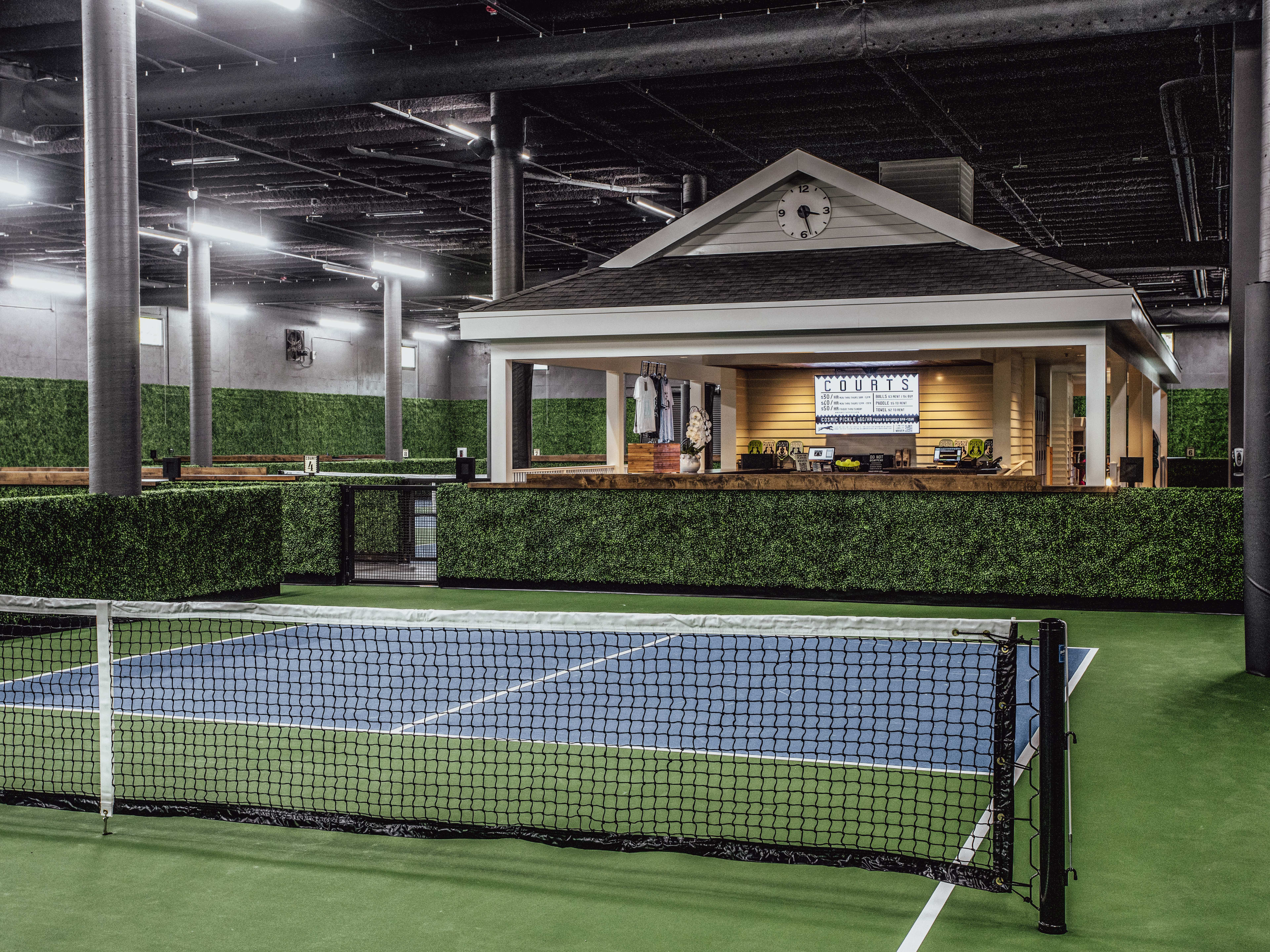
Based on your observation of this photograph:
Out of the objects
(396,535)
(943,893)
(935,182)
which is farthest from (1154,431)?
(943,893)

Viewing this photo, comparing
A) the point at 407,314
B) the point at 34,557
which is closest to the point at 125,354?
the point at 34,557

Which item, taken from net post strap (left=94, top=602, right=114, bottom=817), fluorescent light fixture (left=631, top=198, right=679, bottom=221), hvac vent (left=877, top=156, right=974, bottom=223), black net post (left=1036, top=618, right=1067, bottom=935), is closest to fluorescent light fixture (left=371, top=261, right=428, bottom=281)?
fluorescent light fixture (left=631, top=198, right=679, bottom=221)

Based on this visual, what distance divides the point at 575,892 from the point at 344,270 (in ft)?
86.1

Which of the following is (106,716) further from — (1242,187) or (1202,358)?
(1202,358)

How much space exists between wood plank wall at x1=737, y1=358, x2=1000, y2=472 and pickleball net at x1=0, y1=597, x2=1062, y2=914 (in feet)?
31.1

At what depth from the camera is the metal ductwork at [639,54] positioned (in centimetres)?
1179

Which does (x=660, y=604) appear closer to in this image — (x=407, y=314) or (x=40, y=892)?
(x=40, y=892)

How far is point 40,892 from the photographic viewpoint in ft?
14.5

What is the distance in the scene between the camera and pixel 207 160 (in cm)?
1869

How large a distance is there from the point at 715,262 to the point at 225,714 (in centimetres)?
998

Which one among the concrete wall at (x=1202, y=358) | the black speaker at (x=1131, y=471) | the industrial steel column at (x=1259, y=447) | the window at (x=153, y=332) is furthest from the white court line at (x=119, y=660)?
the concrete wall at (x=1202, y=358)

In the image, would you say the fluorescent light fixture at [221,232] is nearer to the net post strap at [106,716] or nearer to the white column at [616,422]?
the white column at [616,422]

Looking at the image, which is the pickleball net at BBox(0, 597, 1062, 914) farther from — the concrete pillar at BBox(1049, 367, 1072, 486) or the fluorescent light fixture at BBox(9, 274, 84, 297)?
the fluorescent light fixture at BBox(9, 274, 84, 297)

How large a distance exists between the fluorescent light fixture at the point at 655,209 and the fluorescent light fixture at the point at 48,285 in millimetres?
15881
